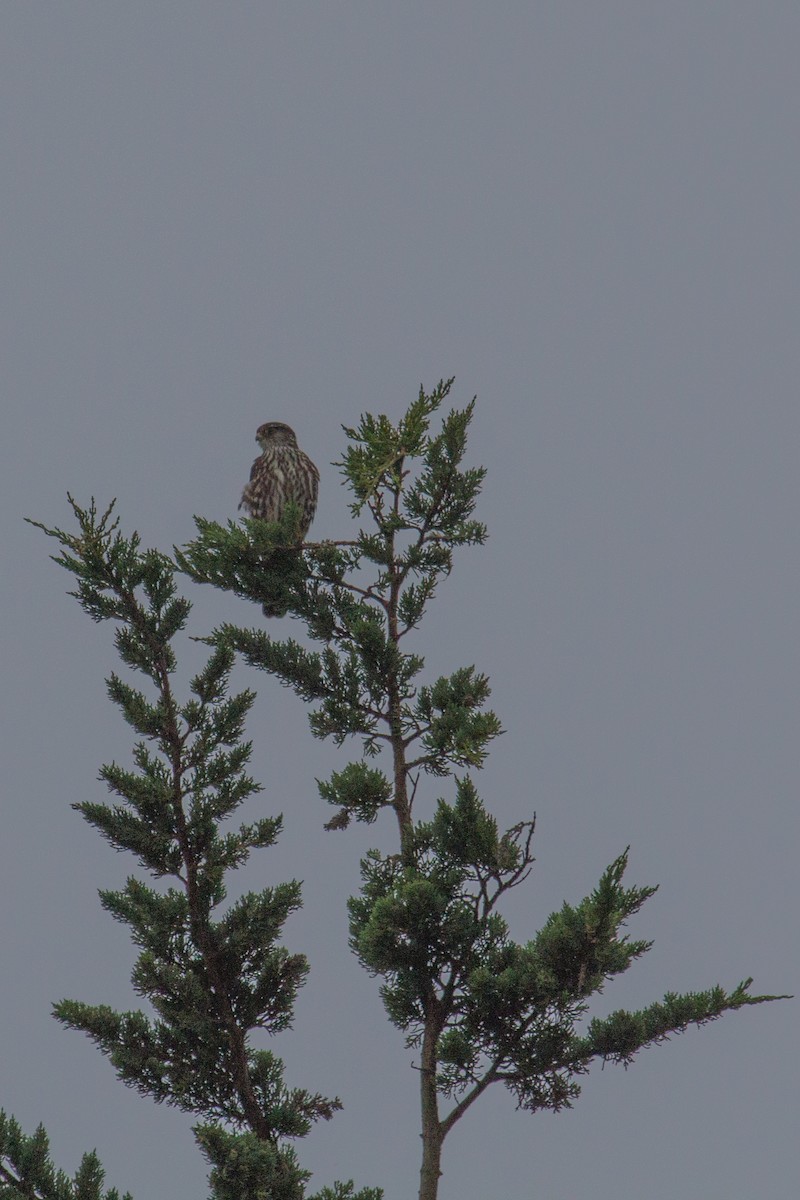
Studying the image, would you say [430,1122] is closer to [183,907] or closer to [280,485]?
[183,907]

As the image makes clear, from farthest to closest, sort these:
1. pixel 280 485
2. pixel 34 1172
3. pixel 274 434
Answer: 1. pixel 274 434
2. pixel 280 485
3. pixel 34 1172

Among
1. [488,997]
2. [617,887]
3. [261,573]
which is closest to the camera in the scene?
[617,887]

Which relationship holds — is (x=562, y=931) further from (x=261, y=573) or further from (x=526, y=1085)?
(x=261, y=573)

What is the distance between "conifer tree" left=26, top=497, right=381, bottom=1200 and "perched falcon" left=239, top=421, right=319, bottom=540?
17.0 feet

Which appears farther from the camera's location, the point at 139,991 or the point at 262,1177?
the point at 139,991

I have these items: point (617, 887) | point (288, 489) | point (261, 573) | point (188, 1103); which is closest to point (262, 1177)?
point (188, 1103)

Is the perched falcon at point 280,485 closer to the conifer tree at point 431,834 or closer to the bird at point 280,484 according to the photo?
the bird at point 280,484

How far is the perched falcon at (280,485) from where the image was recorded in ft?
34.8

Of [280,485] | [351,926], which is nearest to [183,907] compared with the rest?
[351,926]

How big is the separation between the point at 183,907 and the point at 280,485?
5.88m

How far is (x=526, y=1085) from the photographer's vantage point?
16.5 ft

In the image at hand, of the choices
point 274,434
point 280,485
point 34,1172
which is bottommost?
point 34,1172

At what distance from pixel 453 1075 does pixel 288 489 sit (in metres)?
6.27

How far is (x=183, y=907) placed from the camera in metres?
5.16
